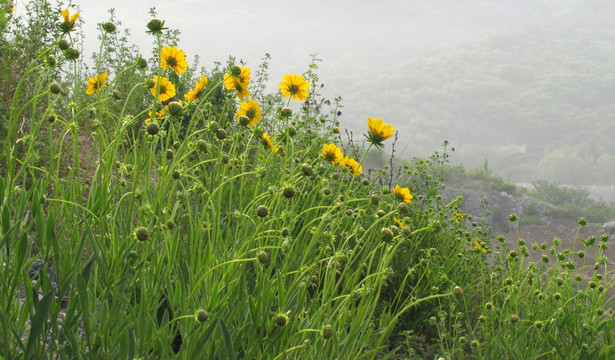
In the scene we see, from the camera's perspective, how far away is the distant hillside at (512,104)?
22.1 m

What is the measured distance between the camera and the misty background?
75.1ft

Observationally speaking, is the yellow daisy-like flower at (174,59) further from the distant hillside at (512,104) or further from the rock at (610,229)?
the distant hillside at (512,104)

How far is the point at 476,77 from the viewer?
105ft

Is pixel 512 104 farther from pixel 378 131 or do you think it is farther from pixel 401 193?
pixel 378 131

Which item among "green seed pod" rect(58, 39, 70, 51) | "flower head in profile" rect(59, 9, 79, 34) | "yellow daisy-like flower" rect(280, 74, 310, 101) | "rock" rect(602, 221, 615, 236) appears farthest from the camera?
"rock" rect(602, 221, 615, 236)

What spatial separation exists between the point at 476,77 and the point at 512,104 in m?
4.69

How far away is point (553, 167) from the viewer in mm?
20500

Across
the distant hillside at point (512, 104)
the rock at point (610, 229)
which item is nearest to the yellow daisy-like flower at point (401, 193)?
the rock at point (610, 229)

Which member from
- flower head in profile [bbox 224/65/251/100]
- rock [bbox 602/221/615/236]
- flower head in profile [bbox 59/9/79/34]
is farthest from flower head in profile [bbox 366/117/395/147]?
rock [bbox 602/221/615/236]

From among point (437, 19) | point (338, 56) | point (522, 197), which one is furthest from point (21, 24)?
point (437, 19)

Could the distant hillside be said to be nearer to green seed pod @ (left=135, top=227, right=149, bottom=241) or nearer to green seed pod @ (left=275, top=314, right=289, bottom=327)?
green seed pod @ (left=275, top=314, right=289, bottom=327)

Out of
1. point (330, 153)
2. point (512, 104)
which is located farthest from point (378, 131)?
point (512, 104)

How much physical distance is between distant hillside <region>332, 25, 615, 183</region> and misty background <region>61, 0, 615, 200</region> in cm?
7

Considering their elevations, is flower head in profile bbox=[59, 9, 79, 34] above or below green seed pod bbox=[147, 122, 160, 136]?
above
